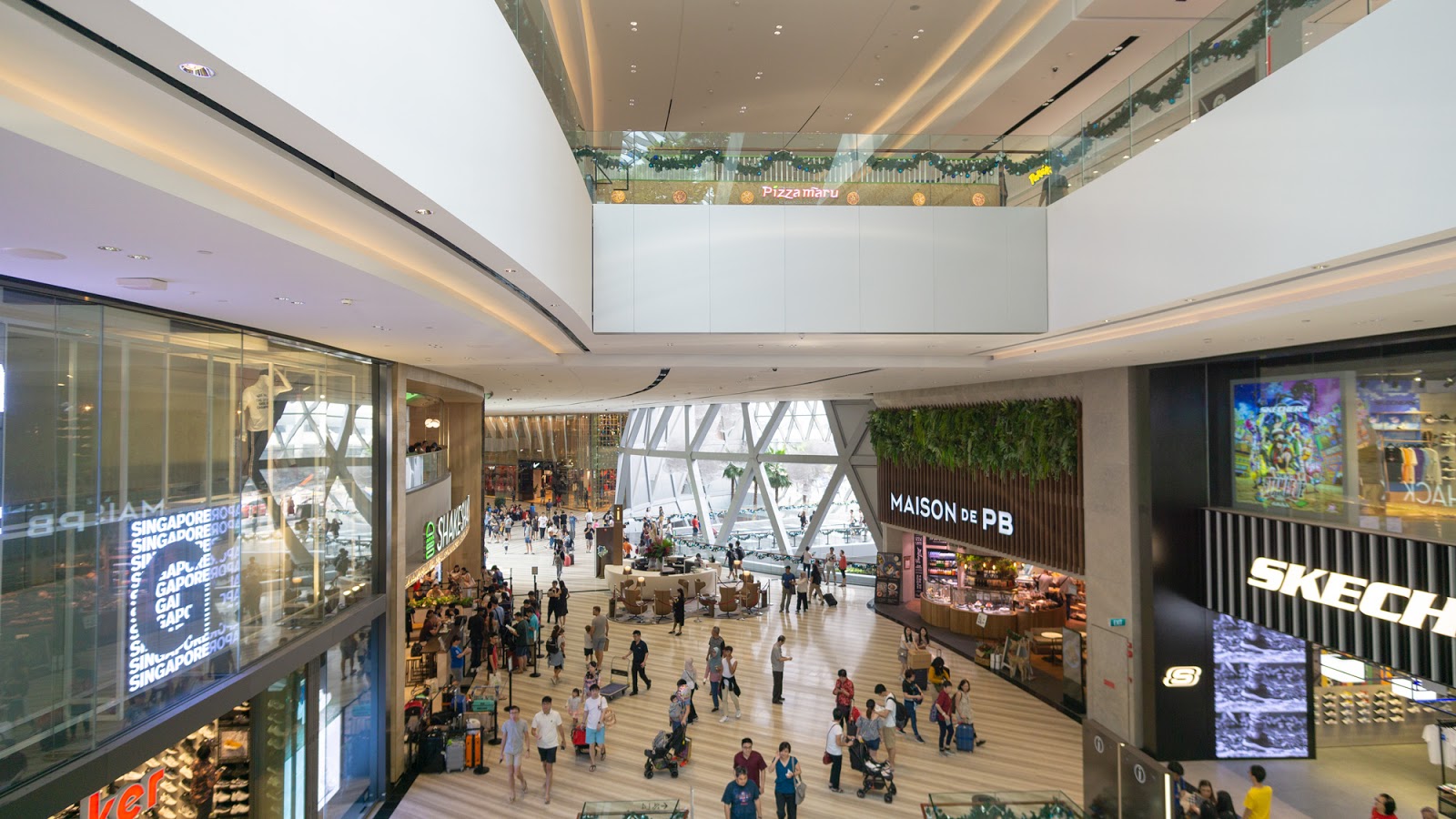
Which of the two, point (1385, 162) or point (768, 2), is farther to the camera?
point (768, 2)

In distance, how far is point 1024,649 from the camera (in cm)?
1439

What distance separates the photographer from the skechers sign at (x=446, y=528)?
1282cm

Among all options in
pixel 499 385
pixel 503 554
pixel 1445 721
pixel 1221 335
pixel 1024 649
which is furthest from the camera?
pixel 503 554

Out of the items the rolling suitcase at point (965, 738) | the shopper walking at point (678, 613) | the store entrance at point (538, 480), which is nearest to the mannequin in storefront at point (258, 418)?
the rolling suitcase at point (965, 738)

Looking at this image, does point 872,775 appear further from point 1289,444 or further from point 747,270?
point 1289,444

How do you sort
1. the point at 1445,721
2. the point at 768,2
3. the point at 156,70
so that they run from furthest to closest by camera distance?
the point at 768,2 < the point at 1445,721 < the point at 156,70

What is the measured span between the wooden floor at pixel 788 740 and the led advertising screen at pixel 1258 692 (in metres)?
2.06

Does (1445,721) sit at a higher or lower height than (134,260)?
lower

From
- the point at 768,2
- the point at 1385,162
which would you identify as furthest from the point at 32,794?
the point at 768,2

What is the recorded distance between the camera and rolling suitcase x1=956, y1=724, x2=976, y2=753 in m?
11.2

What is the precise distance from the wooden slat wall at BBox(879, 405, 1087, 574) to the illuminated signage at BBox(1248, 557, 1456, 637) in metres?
3.02

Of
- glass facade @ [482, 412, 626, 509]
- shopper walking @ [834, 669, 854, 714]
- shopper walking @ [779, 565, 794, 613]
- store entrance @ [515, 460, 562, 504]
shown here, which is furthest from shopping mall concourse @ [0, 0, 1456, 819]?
store entrance @ [515, 460, 562, 504]

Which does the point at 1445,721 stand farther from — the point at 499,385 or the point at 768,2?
the point at 499,385

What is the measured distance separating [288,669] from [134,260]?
4.48 m
